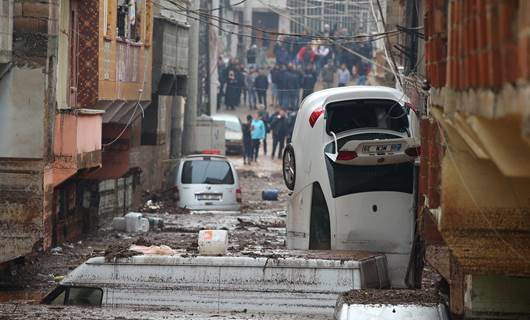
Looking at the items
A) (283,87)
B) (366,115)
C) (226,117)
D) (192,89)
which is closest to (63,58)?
(366,115)

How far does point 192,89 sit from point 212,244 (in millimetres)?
21164

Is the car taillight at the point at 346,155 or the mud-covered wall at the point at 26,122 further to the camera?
the mud-covered wall at the point at 26,122

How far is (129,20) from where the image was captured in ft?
85.1

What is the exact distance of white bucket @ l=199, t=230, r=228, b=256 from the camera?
14367 mm

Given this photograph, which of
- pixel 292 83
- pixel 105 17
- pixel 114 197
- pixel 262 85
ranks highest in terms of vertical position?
pixel 105 17

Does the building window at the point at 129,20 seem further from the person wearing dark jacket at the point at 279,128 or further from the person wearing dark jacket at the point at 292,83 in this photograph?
the person wearing dark jacket at the point at 292,83

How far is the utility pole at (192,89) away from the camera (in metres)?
34.3

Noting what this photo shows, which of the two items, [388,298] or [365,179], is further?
[365,179]

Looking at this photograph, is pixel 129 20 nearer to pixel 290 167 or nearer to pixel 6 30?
pixel 6 30

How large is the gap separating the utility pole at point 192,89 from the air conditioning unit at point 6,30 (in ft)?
43.7

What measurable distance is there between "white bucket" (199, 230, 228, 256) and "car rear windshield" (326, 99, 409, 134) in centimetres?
283

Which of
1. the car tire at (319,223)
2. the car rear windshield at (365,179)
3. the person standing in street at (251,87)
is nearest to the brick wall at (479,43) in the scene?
the car rear windshield at (365,179)

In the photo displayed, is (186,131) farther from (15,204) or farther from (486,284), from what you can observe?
(486,284)

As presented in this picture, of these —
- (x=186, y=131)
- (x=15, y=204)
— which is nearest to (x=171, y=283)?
(x=15, y=204)
